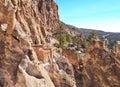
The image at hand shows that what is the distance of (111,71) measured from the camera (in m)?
31.5

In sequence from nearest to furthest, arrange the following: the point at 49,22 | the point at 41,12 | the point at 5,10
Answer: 1. the point at 5,10
2. the point at 41,12
3. the point at 49,22

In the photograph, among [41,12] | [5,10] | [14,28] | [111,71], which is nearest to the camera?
[14,28]

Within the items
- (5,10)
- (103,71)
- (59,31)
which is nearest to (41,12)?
(59,31)

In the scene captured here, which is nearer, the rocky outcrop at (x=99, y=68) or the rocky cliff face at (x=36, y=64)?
the rocky cliff face at (x=36, y=64)

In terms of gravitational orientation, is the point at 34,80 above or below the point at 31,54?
below

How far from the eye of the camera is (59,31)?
4446 inches

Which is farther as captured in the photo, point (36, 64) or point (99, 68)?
point (99, 68)

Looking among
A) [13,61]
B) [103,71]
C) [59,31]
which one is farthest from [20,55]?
[59,31]

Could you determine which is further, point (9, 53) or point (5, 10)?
point (5, 10)

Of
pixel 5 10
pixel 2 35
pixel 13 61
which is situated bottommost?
pixel 13 61

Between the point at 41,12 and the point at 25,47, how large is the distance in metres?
97.0

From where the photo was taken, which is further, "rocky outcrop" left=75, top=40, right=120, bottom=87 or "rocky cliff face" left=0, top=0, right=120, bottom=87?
"rocky outcrop" left=75, top=40, right=120, bottom=87

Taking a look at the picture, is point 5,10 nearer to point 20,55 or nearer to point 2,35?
point 2,35

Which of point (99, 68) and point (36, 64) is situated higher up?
point (36, 64)
